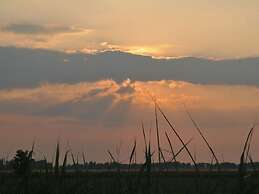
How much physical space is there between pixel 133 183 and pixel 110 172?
976mm

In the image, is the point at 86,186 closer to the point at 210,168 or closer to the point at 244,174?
the point at 210,168

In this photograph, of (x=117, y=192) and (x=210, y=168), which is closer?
(x=117, y=192)

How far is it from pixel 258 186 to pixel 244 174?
14cm

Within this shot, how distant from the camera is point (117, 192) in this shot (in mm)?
5758

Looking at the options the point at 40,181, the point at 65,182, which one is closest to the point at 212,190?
the point at 65,182

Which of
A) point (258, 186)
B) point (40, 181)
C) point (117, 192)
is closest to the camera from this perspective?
point (258, 186)

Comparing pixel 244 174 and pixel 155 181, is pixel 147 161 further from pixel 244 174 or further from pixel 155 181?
pixel 244 174

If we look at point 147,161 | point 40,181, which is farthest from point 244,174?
point 40,181

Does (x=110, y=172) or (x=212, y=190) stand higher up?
(x=110, y=172)

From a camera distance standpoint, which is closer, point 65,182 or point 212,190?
point 212,190

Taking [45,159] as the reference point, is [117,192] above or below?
below

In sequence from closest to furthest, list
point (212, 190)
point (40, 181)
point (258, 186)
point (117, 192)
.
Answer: point (258, 186) → point (212, 190) → point (117, 192) → point (40, 181)

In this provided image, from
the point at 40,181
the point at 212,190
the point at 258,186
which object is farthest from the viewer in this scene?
the point at 40,181

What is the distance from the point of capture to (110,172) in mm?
6438
